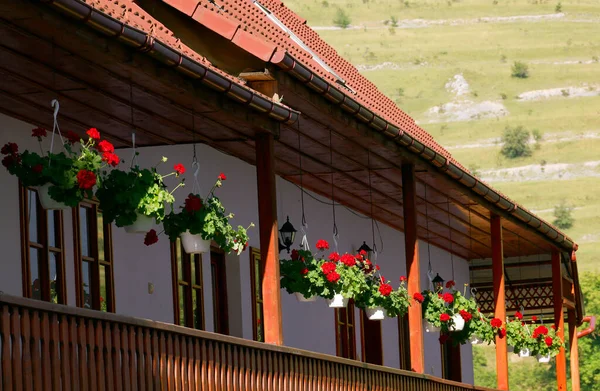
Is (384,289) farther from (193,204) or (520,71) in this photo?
(520,71)

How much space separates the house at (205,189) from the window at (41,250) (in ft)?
0.06

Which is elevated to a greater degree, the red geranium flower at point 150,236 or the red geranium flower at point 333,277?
the red geranium flower at point 333,277

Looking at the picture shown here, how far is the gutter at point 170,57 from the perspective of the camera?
28.8 ft

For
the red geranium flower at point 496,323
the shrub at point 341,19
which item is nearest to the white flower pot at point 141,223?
the red geranium flower at point 496,323

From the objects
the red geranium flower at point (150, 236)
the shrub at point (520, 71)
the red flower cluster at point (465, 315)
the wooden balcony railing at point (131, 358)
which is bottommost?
the wooden balcony railing at point (131, 358)

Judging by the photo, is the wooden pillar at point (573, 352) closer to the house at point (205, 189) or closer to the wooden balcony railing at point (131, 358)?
the house at point (205, 189)

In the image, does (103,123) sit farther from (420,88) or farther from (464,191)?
(420,88)

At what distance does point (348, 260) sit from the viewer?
47.4 ft

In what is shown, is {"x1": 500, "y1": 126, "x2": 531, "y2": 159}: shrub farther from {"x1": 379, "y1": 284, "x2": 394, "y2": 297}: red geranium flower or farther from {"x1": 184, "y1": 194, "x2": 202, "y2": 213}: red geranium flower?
{"x1": 184, "y1": 194, "x2": 202, "y2": 213}: red geranium flower

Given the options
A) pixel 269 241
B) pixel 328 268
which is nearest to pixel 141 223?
pixel 269 241

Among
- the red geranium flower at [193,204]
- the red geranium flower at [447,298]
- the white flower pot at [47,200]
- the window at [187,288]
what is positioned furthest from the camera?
the red geranium flower at [447,298]

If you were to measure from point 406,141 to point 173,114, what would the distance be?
372 centimetres

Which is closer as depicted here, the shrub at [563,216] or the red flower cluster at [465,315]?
the red flower cluster at [465,315]

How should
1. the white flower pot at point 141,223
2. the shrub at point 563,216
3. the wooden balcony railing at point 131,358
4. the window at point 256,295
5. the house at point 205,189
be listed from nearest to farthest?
the wooden balcony railing at point 131,358 → the house at point 205,189 → the white flower pot at point 141,223 → the window at point 256,295 → the shrub at point 563,216
